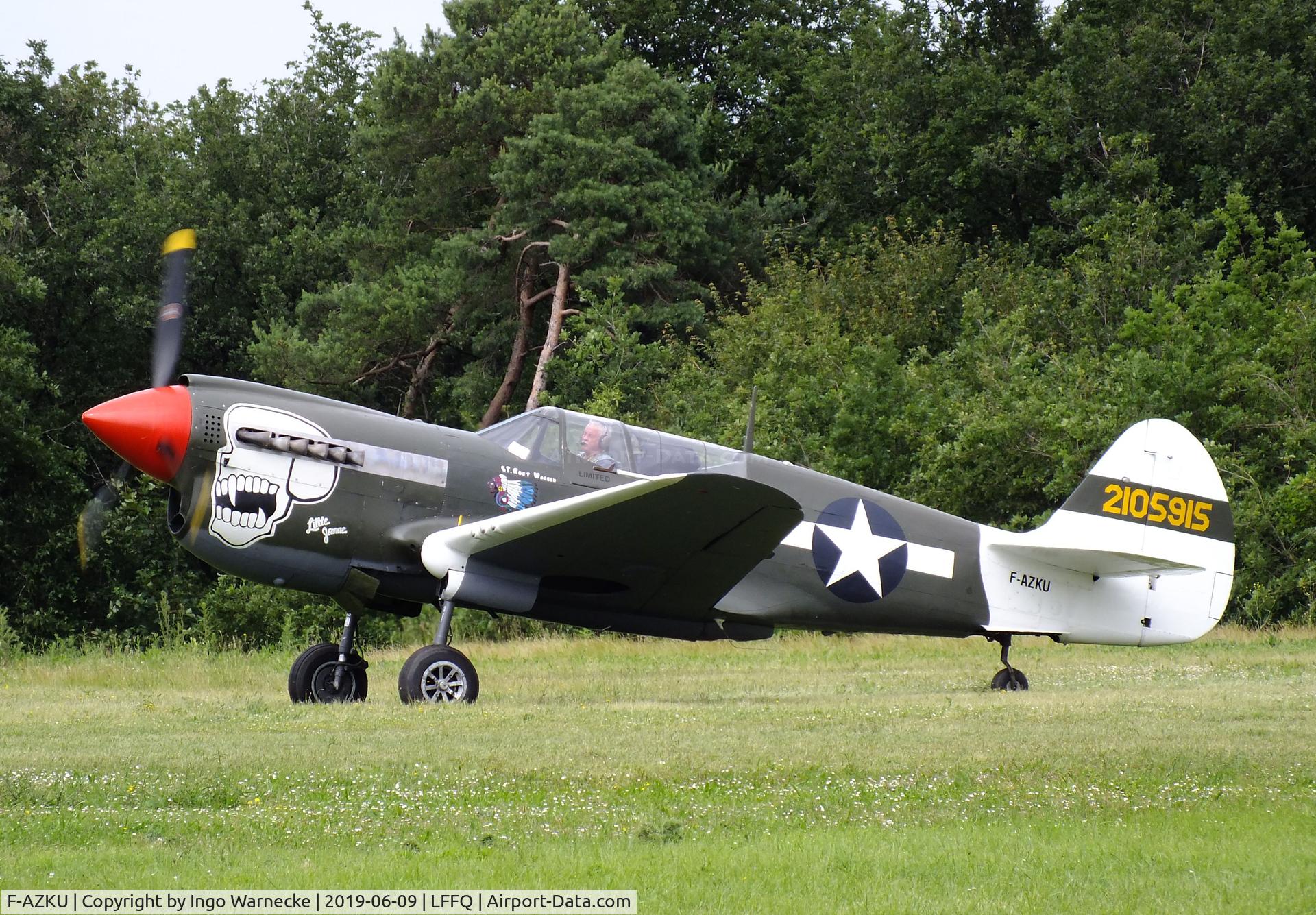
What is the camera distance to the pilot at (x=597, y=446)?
10.2 m

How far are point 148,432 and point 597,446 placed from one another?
303cm

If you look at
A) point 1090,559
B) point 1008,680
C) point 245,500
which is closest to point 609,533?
point 245,500

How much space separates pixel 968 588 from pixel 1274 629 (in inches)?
316

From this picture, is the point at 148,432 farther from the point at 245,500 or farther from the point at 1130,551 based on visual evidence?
the point at 1130,551

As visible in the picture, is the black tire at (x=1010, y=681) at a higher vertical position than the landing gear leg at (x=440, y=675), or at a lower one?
higher

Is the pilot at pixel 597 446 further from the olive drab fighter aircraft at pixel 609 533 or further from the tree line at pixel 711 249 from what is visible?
the tree line at pixel 711 249

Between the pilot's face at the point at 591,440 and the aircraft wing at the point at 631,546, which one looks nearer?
the aircraft wing at the point at 631,546

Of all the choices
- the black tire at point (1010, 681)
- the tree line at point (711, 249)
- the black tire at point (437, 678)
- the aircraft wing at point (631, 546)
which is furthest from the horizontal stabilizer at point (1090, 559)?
the tree line at point (711, 249)

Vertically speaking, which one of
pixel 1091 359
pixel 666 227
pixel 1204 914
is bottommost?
pixel 1204 914

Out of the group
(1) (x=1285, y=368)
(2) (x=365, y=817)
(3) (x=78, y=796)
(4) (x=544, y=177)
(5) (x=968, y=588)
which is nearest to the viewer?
(2) (x=365, y=817)

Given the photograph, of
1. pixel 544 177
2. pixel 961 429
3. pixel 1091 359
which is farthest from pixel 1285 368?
pixel 544 177

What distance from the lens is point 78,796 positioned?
237 inches

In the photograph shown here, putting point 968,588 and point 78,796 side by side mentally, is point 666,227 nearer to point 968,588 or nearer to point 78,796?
point 968,588

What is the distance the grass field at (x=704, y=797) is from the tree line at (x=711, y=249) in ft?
38.7
